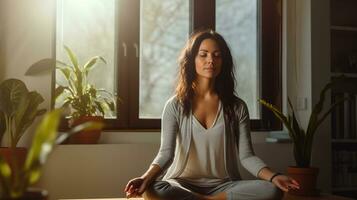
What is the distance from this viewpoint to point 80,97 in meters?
2.58

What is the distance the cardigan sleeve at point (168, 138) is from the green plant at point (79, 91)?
1.72 ft

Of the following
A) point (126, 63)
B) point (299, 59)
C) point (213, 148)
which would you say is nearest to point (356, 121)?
point (299, 59)

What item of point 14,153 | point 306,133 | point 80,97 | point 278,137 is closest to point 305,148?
point 306,133

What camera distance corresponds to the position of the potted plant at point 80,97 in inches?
101

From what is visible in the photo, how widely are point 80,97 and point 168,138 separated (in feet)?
2.33

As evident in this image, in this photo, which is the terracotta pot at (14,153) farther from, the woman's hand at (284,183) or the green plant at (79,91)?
the woman's hand at (284,183)

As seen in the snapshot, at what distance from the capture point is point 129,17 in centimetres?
287

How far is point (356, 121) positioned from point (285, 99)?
0.53 m

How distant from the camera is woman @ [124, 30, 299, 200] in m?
2.12

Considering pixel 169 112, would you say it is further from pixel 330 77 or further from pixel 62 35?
pixel 330 77

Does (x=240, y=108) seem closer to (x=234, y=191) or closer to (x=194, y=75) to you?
(x=194, y=75)

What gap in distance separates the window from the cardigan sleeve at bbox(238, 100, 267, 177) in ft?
2.69

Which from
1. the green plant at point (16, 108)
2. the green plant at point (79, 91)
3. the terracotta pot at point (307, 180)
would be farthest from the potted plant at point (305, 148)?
the green plant at point (16, 108)

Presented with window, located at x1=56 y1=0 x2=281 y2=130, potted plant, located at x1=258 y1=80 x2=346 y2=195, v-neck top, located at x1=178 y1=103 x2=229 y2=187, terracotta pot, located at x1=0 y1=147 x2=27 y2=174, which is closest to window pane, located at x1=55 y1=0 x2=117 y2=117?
window, located at x1=56 y1=0 x2=281 y2=130
